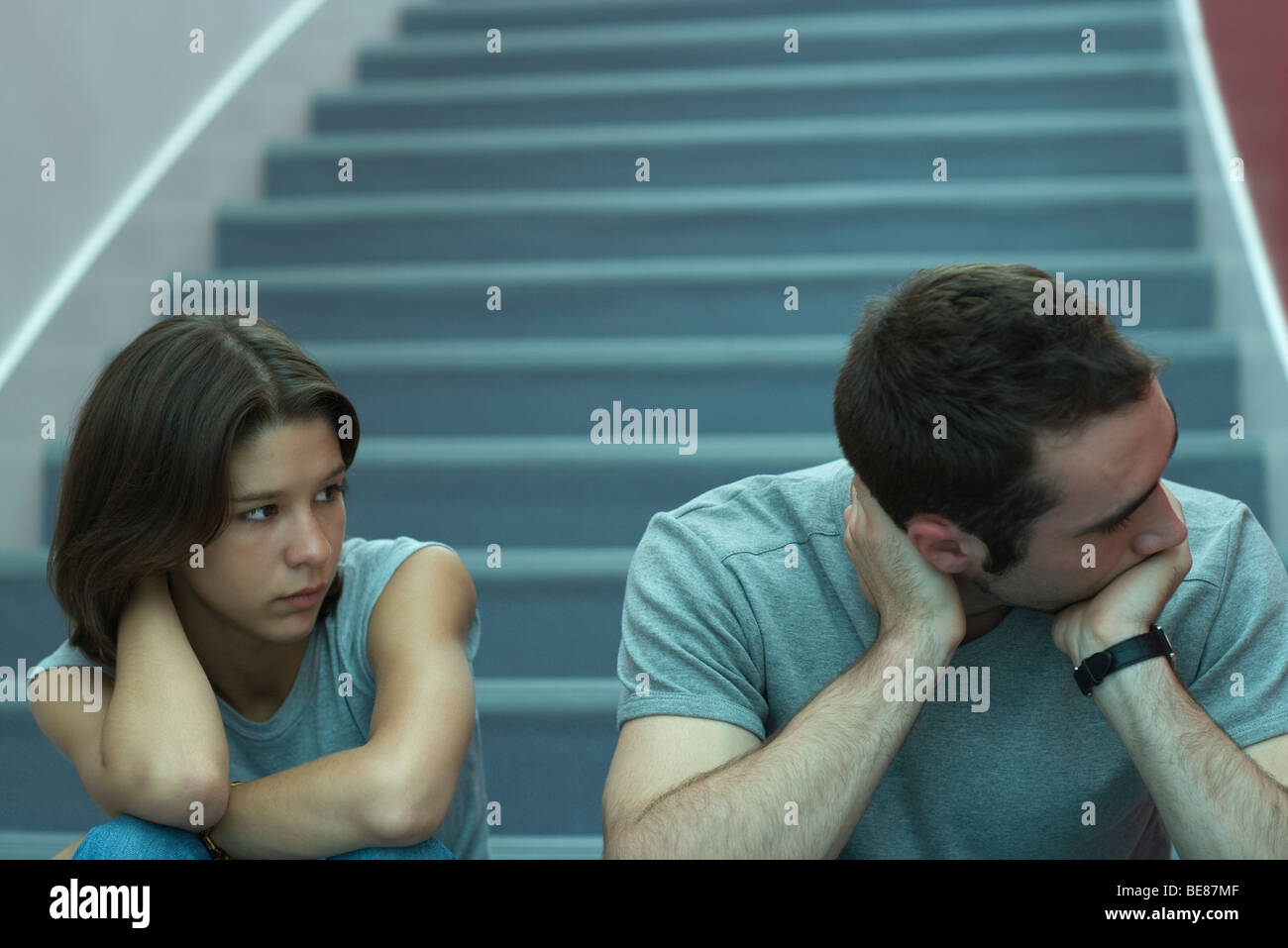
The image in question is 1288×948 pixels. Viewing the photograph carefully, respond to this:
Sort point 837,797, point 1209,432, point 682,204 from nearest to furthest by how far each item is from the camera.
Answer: point 837,797 → point 1209,432 → point 682,204

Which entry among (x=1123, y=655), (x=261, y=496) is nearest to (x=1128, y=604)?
(x=1123, y=655)

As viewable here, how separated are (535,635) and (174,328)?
81cm

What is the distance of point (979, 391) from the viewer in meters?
0.99

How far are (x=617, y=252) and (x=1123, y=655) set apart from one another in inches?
63.1

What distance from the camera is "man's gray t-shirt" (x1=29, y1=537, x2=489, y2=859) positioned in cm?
131

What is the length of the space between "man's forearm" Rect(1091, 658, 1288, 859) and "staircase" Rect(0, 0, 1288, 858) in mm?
758

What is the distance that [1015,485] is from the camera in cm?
101

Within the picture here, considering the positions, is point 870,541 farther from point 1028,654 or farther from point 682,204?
point 682,204

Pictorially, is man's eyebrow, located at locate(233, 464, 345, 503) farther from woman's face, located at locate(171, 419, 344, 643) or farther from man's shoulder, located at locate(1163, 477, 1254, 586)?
man's shoulder, located at locate(1163, 477, 1254, 586)

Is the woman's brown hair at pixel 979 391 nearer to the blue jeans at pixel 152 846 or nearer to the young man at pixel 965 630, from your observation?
the young man at pixel 965 630

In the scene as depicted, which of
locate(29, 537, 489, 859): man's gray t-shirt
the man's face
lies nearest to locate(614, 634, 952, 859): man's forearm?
the man's face

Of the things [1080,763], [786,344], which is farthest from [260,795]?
[786,344]

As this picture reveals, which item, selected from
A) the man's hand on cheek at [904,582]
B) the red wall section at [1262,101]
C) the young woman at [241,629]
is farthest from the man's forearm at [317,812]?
→ the red wall section at [1262,101]

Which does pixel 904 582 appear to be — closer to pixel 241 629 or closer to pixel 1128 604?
pixel 1128 604
